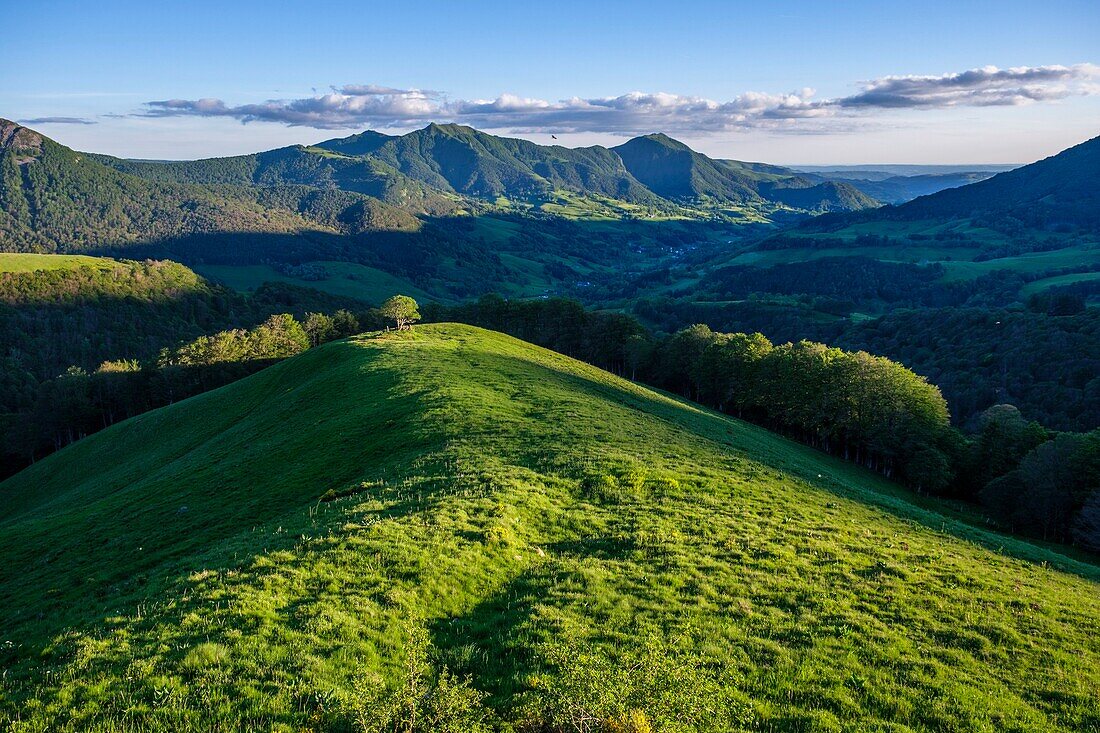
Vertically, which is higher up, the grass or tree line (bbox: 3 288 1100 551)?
the grass

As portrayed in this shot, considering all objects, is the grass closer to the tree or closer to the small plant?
the small plant

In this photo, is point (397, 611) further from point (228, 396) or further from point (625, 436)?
point (228, 396)

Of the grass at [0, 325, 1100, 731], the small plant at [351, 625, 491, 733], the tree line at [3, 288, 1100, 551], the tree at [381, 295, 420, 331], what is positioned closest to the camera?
the small plant at [351, 625, 491, 733]

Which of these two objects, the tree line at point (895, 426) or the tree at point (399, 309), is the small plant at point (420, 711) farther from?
the tree at point (399, 309)

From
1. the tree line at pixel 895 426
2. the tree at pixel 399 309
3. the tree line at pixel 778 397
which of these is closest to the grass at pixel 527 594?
the tree line at pixel 895 426

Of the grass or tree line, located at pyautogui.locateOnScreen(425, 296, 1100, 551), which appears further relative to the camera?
tree line, located at pyautogui.locateOnScreen(425, 296, 1100, 551)

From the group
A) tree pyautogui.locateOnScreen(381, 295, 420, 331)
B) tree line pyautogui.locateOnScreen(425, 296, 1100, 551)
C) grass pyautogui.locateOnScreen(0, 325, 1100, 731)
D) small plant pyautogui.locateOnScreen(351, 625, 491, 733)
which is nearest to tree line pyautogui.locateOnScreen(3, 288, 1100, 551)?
tree line pyautogui.locateOnScreen(425, 296, 1100, 551)

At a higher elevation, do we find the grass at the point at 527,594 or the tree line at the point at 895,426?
the grass at the point at 527,594

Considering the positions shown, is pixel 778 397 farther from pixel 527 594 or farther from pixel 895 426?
pixel 527 594

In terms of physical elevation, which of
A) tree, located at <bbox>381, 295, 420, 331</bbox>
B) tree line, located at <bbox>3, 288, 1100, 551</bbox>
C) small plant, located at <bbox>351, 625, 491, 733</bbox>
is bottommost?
tree line, located at <bbox>3, 288, 1100, 551</bbox>
